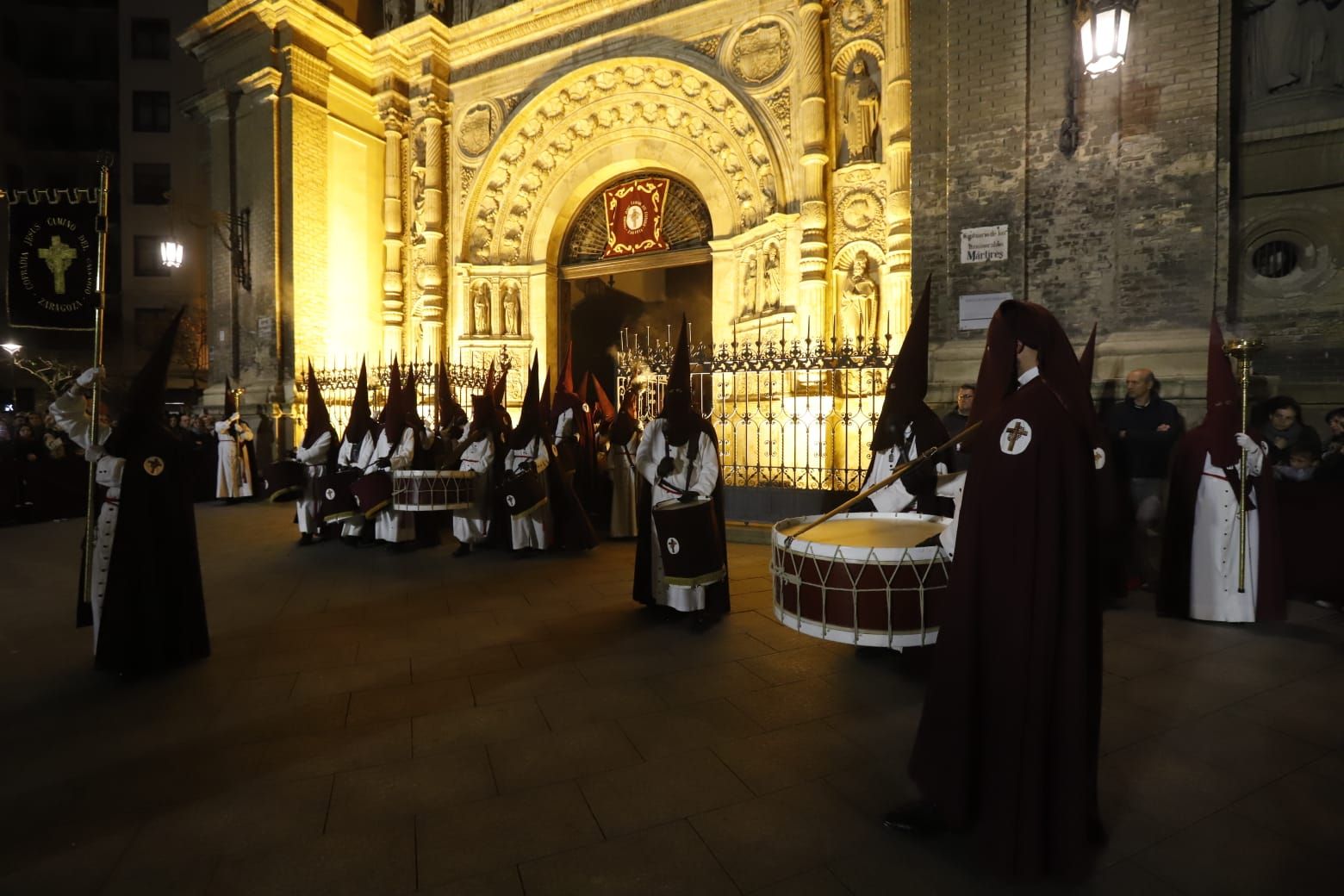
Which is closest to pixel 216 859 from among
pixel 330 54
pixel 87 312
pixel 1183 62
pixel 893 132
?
pixel 87 312

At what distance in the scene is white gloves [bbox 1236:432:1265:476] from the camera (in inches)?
209

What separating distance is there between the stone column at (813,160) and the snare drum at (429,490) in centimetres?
634

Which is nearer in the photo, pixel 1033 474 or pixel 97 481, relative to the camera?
Result: pixel 1033 474

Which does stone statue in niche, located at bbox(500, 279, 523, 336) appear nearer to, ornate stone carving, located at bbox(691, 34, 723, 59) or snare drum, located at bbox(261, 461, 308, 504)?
ornate stone carving, located at bbox(691, 34, 723, 59)

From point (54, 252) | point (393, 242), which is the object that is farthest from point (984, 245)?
point (393, 242)

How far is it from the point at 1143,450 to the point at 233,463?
14.2 m

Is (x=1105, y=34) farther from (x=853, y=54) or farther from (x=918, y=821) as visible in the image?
(x=918, y=821)

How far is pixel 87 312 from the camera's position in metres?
5.46

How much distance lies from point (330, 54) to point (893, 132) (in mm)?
12044

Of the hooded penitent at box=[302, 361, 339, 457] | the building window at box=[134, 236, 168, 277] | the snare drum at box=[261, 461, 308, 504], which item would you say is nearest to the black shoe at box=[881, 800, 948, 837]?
the hooded penitent at box=[302, 361, 339, 457]

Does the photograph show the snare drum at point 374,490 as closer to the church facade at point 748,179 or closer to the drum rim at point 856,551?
the drum rim at point 856,551

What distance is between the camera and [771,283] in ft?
39.4

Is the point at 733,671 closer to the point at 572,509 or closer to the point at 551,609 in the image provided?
the point at 551,609

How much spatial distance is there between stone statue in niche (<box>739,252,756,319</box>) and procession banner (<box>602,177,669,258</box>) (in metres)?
2.44
